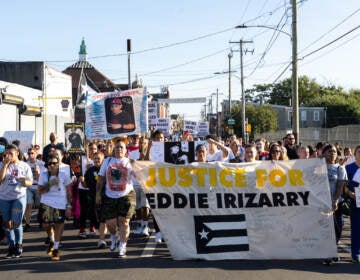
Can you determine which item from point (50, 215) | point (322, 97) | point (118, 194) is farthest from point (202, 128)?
point (322, 97)

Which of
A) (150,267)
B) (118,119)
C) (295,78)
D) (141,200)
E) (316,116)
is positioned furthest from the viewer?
(316,116)

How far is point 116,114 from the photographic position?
1178cm

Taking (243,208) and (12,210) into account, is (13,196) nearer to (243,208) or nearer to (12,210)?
(12,210)

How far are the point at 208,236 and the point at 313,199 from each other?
67.6 inches

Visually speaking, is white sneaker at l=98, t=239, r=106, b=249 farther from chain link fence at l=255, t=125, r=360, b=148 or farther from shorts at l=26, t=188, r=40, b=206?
chain link fence at l=255, t=125, r=360, b=148

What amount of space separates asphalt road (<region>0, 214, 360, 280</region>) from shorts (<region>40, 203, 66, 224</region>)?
2.04ft

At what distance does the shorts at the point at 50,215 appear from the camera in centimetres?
784

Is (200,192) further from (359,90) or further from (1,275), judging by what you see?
(359,90)

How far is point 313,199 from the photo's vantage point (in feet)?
25.5

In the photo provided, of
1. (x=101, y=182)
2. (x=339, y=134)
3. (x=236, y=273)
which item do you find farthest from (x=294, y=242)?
(x=339, y=134)

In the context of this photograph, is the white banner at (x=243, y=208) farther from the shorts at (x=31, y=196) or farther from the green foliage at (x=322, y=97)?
the green foliage at (x=322, y=97)

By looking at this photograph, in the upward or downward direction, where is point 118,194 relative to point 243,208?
upward

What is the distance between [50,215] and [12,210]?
0.67 metres

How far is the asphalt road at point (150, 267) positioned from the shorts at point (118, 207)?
2.17 feet
